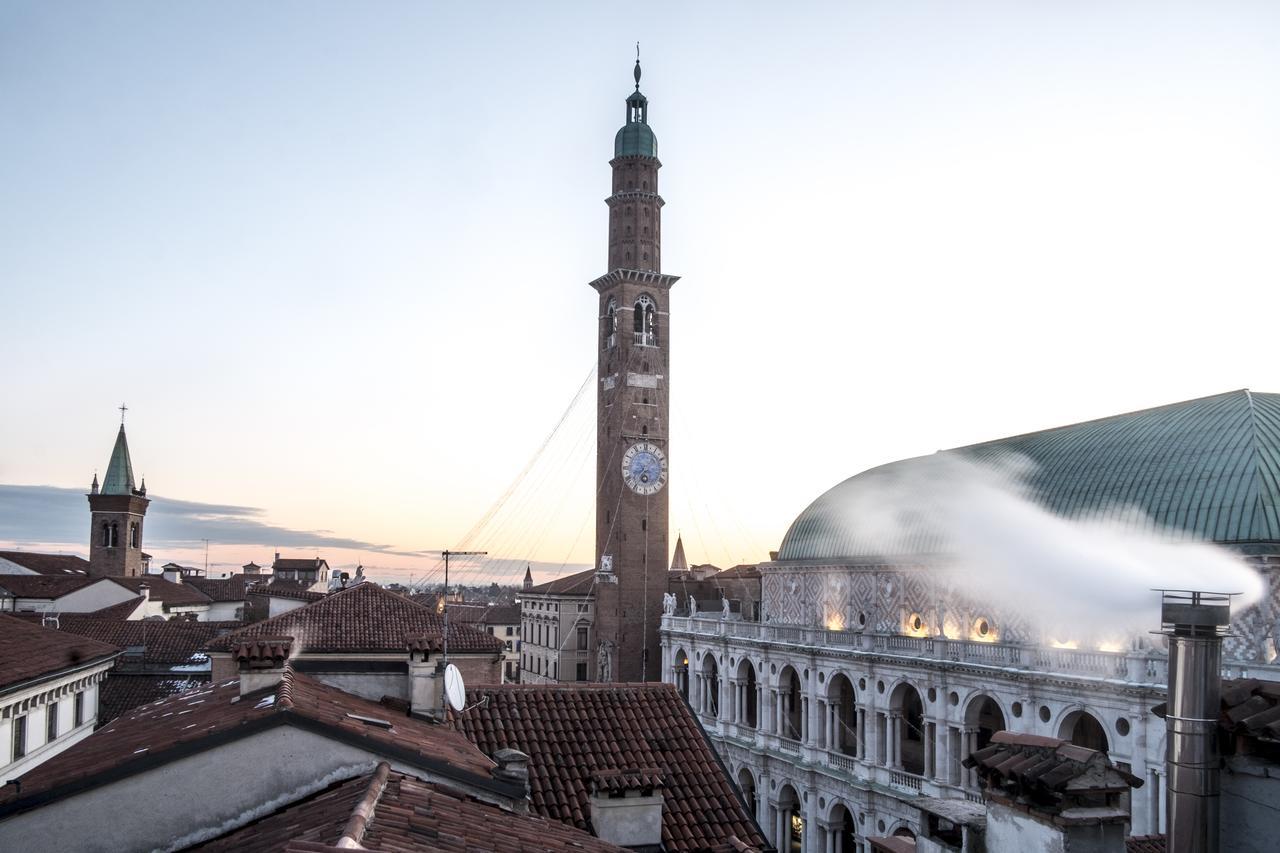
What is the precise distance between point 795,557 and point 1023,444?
45.4 ft

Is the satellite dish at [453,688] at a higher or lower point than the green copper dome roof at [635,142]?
lower

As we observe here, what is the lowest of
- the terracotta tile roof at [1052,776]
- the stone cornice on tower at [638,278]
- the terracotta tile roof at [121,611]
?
the terracotta tile roof at [121,611]

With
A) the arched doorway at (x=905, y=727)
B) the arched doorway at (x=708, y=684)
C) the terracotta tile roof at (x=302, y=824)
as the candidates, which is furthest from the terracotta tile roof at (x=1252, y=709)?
the arched doorway at (x=708, y=684)

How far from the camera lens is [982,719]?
41250 mm

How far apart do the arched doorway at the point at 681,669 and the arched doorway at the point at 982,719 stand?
22.2 meters

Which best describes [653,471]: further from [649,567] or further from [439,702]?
[439,702]

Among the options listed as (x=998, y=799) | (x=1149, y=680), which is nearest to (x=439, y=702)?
(x=998, y=799)

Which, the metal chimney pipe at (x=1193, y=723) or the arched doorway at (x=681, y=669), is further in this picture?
the arched doorway at (x=681, y=669)

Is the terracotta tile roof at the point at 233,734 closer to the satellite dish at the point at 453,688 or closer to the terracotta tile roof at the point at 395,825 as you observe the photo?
the satellite dish at the point at 453,688

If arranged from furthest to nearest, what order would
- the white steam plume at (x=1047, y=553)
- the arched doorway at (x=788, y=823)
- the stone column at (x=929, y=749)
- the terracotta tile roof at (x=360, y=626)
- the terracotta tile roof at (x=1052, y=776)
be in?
the arched doorway at (x=788, y=823) < the stone column at (x=929, y=749) < the white steam plume at (x=1047, y=553) < the terracotta tile roof at (x=360, y=626) < the terracotta tile roof at (x=1052, y=776)

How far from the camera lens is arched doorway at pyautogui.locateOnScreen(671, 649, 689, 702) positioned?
60.3 metres

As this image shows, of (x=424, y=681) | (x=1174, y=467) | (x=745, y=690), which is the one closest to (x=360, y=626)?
(x=424, y=681)

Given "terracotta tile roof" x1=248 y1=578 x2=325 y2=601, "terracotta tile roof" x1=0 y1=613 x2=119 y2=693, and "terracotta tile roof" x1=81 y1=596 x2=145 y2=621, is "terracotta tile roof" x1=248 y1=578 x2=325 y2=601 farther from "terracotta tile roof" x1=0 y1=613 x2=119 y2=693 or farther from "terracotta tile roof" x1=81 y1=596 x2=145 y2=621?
"terracotta tile roof" x1=0 y1=613 x2=119 y2=693

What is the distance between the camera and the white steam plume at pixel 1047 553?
Answer: 29.7 m
